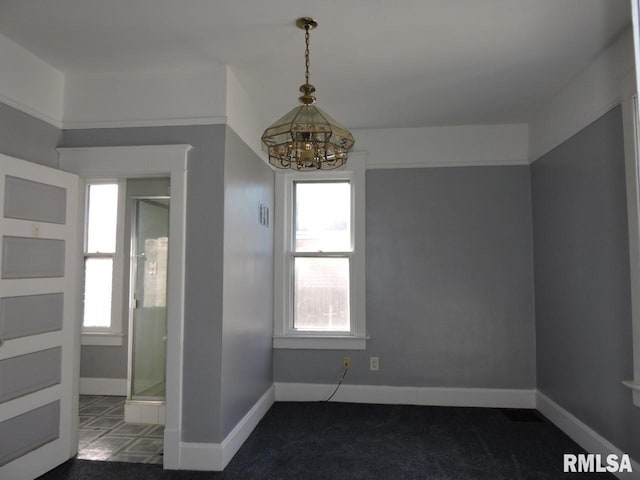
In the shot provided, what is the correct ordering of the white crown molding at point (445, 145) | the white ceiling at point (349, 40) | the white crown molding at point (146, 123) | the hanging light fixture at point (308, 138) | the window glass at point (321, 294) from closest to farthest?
the hanging light fixture at point (308, 138) < the white ceiling at point (349, 40) < the white crown molding at point (146, 123) < the white crown molding at point (445, 145) < the window glass at point (321, 294)

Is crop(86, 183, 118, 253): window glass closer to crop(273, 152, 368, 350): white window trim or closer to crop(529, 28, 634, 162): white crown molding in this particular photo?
crop(273, 152, 368, 350): white window trim

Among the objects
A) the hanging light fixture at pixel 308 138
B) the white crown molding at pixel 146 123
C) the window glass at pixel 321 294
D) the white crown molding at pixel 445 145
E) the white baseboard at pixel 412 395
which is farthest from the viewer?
the window glass at pixel 321 294

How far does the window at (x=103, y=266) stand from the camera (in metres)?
4.37

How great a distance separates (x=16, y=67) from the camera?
265 centimetres

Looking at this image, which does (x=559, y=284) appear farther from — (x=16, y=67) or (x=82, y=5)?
(x=16, y=67)

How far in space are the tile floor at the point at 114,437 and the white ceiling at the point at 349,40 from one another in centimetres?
266

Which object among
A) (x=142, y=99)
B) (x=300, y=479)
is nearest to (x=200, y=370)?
(x=300, y=479)

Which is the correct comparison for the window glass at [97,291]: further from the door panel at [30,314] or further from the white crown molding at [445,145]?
the white crown molding at [445,145]

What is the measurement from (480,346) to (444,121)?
2128mm

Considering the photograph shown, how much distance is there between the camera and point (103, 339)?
14.3 feet

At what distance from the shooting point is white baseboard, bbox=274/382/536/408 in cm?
396

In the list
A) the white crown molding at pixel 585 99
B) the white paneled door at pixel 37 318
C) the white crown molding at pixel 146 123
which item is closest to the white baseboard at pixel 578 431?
the white crown molding at pixel 585 99
